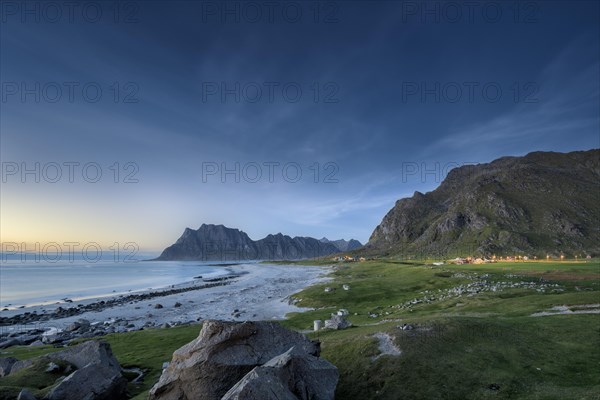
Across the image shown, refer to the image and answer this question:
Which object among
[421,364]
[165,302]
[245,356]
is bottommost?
[165,302]

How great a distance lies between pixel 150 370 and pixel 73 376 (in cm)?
1162

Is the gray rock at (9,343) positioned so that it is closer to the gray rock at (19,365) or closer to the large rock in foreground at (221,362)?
the gray rock at (19,365)

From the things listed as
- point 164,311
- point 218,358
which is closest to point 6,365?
point 218,358

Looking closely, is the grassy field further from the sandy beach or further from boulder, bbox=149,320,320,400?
the sandy beach

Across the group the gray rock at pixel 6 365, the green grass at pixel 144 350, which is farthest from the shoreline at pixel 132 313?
the gray rock at pixel 6 365

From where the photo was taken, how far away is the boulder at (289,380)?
42.1 ft

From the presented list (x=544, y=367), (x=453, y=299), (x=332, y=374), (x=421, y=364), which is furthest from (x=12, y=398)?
(x=453, y=299)

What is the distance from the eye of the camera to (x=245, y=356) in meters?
18.0

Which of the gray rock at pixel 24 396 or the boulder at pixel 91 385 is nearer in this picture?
the gray rock at pixel 24 396

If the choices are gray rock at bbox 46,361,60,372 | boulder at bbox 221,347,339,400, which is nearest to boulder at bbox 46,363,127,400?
gray rock at bbox 46,361,60,372

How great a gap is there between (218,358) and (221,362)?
298mm

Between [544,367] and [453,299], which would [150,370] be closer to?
[544,367]

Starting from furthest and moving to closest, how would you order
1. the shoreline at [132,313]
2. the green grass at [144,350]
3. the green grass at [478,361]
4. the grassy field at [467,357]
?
1. the shoreline at [132,313]
2. the green grass at [144,350]
3. the grassy field at [467,357]
4. the green grass at [478,361]

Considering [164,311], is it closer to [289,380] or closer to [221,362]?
[221,362]
